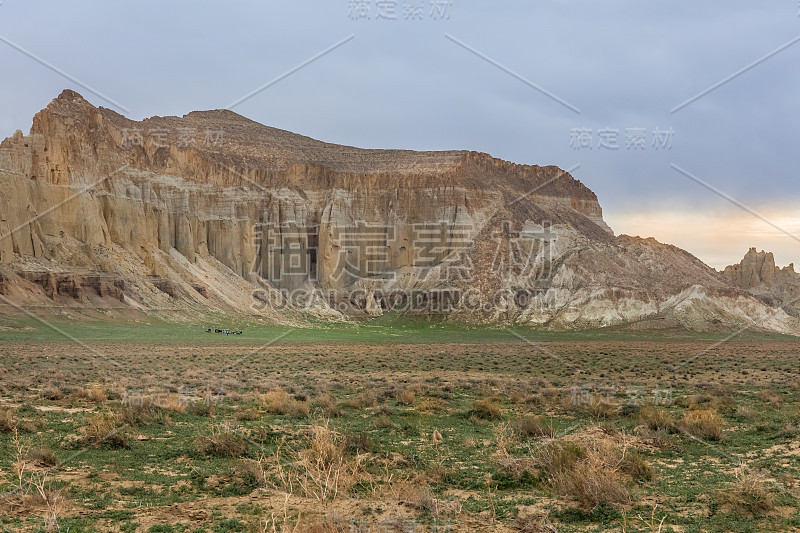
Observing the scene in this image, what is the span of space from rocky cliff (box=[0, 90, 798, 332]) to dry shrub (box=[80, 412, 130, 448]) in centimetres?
4535

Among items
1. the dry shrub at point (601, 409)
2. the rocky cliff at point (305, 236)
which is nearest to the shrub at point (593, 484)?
the dry shrub at point (601, 409)

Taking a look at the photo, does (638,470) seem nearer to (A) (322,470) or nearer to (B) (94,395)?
(A) (322,470)

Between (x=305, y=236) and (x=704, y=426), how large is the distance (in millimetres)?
84188

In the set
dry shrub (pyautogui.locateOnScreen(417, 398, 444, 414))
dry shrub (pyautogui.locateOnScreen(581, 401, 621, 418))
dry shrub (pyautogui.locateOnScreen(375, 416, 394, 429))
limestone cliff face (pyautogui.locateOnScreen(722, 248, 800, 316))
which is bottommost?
dry shrub (pyautogui.locateOnScreen(417, 398, 444, 414))

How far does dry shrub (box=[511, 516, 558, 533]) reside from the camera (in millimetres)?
7145

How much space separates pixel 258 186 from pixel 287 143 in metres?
23.0

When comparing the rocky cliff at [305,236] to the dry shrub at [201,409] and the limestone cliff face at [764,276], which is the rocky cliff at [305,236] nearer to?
the limestone cliff face at [764,276]

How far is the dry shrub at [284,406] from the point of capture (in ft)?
47.9

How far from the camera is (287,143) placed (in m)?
117

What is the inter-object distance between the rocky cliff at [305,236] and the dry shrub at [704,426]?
52.5m

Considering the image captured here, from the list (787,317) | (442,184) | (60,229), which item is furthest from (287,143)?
(787,317)

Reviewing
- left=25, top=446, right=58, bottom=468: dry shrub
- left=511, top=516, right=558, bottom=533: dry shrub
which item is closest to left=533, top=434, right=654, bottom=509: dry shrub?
left=511, top=516, right=558, bottom=533: dry shrub

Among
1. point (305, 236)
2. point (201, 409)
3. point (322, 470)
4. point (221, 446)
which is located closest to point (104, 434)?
point (221, 446)

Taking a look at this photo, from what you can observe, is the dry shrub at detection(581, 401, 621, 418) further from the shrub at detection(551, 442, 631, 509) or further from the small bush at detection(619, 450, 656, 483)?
the shrub at detection(551, 442, 631, 509)
